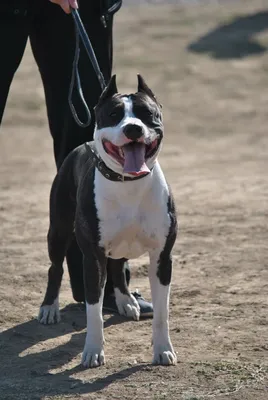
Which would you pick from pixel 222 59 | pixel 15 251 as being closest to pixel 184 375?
pixel 15 251

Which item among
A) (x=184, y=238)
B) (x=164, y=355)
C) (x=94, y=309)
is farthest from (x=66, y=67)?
(x=184, y=238)

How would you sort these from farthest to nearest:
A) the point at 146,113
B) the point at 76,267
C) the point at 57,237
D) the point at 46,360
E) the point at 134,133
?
the point at 76,267, the point at 57,237, the point at 46,360, the point at 146,113, the point at 134,133

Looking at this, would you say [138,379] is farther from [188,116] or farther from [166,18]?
[166,18]

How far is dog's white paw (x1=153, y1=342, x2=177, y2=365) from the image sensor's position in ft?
18.5

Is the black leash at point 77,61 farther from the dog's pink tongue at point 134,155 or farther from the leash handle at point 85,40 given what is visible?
the dog's pink tongue at point 134,155

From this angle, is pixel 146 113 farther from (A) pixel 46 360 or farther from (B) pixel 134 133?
(A) pixel 46 360

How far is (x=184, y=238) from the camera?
8.48 metres

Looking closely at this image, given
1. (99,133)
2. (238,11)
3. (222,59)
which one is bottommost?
(99,133)

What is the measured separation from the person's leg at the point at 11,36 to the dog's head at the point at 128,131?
38.8 inches

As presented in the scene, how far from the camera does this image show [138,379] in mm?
5445

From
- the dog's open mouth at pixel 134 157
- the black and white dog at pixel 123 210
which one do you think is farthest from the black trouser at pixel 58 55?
the dog's open mouth at pixel 134 157

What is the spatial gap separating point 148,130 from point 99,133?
296mm

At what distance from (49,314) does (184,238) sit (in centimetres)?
221

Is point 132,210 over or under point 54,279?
over
